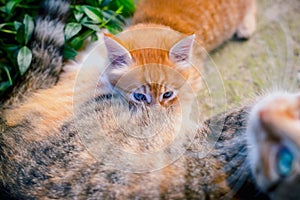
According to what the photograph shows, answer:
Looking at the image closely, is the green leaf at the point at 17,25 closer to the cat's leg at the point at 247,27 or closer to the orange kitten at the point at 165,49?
the orange kitten at the point at 165,49

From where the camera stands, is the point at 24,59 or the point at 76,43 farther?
the point at 76,43

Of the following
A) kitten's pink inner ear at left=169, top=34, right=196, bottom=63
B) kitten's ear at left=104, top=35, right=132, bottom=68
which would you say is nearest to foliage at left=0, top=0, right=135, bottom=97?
kitten's ear at left=104, top=35, right=132, bottom=68

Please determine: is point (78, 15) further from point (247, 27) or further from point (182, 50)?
point (247, 27)

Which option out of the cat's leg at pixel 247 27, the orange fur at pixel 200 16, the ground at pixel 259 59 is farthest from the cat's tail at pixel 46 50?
the cat's leg at pixel 247 27

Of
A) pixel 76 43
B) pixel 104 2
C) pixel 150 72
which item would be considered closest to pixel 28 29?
pixel 76 43

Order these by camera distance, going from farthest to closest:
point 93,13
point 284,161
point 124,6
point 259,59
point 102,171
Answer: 1. point 259,59
2. point 124,6
3. point 93,13
4. point 102,171
5. point 284,161

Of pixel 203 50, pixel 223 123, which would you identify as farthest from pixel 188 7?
pixel 223 123

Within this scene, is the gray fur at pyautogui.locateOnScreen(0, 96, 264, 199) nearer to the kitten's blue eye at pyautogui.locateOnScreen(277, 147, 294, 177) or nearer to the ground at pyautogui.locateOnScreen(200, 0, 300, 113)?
the kitten's blue eye at pyautogui.locateOnScreen(277, 147, 294, 177)
